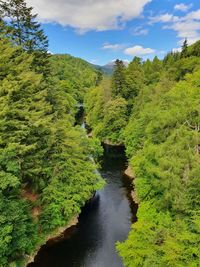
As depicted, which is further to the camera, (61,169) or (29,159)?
(61,169)

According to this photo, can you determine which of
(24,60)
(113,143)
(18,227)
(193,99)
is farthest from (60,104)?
(113,143)

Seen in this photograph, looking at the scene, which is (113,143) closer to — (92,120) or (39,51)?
(92,120)

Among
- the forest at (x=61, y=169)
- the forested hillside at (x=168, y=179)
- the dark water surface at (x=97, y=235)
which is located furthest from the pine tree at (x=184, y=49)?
the dark water surface at (x=97, y=235)

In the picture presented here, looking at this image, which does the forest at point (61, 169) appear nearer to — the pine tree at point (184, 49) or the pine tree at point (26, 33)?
the pine tree at point (26, 33)

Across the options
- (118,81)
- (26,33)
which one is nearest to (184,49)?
(118,81)

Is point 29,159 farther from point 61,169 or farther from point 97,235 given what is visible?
point 97,235
